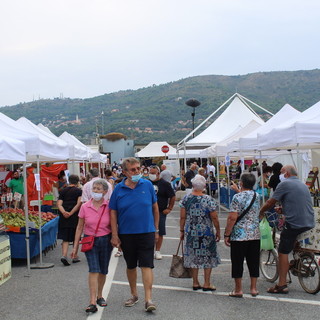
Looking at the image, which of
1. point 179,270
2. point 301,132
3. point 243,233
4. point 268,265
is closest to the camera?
point 243,233

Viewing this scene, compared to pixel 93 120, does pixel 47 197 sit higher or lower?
lower

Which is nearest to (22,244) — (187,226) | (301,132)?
(187,226)

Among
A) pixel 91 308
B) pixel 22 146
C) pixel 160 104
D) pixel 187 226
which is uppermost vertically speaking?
pixel 160 104

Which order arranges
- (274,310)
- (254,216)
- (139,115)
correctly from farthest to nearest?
(139,115), (254,216), (274,310)

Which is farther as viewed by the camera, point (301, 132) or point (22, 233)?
point (22, 233)

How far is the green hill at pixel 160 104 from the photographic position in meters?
85.0

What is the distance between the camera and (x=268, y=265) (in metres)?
6.98

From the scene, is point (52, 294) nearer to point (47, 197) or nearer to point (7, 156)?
point (7, 156)

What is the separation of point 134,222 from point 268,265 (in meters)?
2.64

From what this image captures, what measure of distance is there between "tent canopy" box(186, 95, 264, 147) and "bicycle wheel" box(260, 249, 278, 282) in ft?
46.1

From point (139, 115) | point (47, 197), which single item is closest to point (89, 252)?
point (47, 197)

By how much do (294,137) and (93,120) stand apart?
90.2 meters

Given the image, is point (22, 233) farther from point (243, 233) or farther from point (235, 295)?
point (243, 233)

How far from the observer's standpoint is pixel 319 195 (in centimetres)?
888
